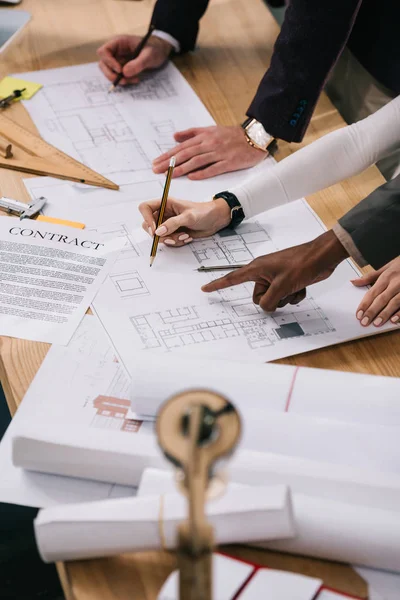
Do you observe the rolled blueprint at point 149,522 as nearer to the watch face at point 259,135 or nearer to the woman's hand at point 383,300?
the woman's hand at point 383,300

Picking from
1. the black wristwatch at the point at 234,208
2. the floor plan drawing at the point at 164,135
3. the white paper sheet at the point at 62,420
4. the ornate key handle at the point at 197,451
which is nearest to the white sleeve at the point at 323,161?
the black wristwatch at the point at 234,208

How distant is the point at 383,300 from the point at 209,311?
270 mm

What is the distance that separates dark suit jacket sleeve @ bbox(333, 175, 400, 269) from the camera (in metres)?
1.17

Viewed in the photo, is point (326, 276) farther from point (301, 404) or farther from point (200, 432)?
point (200, 432)

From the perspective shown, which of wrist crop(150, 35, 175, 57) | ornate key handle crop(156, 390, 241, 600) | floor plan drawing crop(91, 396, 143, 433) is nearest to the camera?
ornate key handle crop(156, 390, 241, 600)

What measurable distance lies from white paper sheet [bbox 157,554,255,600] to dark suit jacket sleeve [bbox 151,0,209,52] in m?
1.31

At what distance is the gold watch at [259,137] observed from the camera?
149 centimetres

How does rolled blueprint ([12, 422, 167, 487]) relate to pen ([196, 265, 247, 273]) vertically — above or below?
above

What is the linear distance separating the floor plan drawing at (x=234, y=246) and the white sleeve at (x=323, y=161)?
35 mm

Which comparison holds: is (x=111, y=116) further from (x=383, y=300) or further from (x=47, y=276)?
(x=383, y=300)

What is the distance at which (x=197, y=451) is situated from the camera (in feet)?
1.55

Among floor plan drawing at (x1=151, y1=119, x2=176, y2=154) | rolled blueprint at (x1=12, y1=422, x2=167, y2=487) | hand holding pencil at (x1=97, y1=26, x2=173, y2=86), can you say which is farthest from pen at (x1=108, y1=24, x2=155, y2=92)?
rolled blueprint at (x1=12, y1=422, x2=167, y2=487)

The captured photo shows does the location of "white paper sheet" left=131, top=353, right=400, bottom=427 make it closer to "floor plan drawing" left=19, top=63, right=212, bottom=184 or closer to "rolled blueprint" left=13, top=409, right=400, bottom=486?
Answer: "rolled blueprint" left=13, top=409, right=400, bottom=486

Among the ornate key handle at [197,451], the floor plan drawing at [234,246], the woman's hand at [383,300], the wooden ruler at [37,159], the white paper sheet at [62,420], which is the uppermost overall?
the ornate key handle at [197,451]
